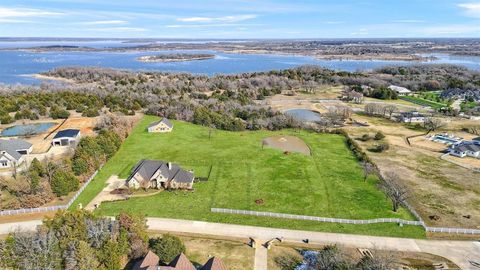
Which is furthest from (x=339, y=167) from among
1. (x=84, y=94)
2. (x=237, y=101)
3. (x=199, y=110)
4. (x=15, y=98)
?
(x=15, y=98)

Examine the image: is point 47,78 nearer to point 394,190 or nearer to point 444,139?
point 444,139

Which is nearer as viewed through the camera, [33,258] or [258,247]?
[33,258]

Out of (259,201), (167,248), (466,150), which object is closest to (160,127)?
(259,201)

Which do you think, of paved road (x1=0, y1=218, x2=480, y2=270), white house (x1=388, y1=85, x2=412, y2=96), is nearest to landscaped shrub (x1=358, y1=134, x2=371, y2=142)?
paved road (x1=0, y1=218, x2=480, y2=270)

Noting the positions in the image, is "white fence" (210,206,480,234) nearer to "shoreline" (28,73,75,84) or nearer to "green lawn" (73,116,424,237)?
"green lawn" (73,116,424,237)

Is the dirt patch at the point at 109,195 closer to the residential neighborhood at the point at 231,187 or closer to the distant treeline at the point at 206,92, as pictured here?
the residential neighborhood at the point at 231,187

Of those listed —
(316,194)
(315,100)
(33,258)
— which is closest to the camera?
(33,258)

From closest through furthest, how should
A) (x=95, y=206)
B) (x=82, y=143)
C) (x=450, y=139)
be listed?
(x=95, y=206)
(x=82, y=143)
(x=450, y=139)

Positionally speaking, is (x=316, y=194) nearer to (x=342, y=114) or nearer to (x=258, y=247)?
(x=258, y=247)
